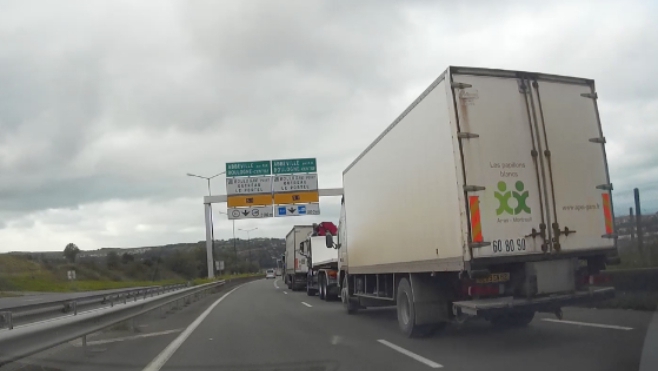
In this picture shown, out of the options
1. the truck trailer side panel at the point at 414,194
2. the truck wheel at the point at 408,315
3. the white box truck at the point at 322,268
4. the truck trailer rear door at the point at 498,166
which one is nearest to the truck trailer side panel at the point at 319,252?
the white box truck at the point at 322,268

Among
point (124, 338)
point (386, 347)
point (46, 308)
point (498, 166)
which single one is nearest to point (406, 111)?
point (498, 166)

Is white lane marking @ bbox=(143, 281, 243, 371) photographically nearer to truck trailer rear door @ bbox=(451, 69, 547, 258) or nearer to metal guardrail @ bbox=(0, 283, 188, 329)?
metal guardrail @ bbox=(0, 283, 188, 329)

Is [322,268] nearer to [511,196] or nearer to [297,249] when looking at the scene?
[297,249]

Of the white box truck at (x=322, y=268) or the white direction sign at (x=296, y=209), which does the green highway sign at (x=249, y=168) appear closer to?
the white direction sign at (x=296, y=209)

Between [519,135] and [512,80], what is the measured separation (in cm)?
89

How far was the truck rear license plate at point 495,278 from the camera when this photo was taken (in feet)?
30.0

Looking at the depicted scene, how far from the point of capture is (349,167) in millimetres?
16797

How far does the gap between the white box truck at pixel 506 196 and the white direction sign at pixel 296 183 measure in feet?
83.9

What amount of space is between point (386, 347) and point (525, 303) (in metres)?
2.49

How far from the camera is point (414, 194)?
10.9m

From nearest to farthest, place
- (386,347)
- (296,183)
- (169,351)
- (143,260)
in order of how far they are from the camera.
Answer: (386,347) → (169,351) → (296,183) → (143,260)

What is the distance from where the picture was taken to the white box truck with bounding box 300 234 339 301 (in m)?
23.9

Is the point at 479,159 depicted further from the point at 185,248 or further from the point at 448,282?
the point at 185,248

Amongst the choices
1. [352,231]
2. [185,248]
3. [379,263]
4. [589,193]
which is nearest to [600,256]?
[589,193]
